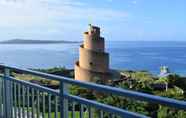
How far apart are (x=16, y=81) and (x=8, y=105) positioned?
26.0 inches

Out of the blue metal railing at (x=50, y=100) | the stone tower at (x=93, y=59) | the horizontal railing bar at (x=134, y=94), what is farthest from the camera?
the stone tower at (x=93, y=59)

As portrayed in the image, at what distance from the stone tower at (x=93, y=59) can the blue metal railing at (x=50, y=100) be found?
172 ft

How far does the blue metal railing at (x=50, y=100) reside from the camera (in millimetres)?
3969

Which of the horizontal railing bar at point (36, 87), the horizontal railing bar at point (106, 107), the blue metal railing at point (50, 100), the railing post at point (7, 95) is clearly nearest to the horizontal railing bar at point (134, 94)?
the blue metal railing at point (50, 100)

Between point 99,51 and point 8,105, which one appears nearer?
point 8,105

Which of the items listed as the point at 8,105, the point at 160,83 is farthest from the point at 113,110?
the point at 160,83

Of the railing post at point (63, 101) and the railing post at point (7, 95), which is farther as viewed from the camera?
the railing post at point (7, 95)

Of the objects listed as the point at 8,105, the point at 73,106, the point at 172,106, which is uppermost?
the point at 172,106

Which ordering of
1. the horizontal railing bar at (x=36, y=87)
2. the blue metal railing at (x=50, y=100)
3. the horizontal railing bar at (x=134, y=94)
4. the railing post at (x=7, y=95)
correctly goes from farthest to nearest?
1. the railing post at (x=7, y=95)
2. the horizontal railing bar at (x=36, y=87)
3. the blue metal railing at (x=50, y=100)
4. the horizontal railing bar at (x=134, y=94)

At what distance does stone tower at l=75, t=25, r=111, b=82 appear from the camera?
6034cm

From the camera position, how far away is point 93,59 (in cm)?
6116

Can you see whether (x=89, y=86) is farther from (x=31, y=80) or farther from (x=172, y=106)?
(x=31, y=80)

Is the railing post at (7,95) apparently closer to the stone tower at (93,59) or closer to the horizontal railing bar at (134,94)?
the horizontal railing bar at (134,94)

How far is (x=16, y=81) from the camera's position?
6.75 m
